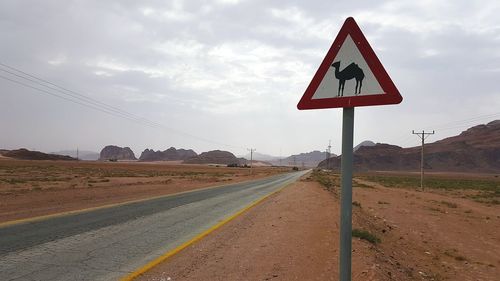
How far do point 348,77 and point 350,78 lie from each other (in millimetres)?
22

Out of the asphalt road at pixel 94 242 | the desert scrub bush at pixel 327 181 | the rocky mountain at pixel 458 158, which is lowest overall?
the asphalt road at pixel 94 242

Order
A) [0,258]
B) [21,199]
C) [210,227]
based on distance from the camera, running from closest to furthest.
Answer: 1. [0,258]
2. [210,227]
3. [21,199]

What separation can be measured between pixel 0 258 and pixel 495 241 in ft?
49.3

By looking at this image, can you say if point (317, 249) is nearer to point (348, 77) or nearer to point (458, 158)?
point (348, 77)

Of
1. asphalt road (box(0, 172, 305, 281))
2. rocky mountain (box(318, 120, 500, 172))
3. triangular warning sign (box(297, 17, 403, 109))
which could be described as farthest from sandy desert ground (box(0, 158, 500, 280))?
rocky mountain (box(318, 120, 500, 172))

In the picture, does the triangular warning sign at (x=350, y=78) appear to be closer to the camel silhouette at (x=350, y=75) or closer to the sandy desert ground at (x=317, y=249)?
the camel silhouette at (x=350, y=75)

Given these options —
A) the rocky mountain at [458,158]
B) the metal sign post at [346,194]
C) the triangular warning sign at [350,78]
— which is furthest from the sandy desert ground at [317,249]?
the rocky mountain at [458,158]

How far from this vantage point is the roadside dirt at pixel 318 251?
6684 mm

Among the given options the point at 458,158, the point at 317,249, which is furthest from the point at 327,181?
the point at 458,158

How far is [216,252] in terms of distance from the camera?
8.11m

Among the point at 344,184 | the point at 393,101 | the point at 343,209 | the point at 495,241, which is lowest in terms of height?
the point at 495,241

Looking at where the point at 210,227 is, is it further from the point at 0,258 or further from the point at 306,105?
the point at 306,105

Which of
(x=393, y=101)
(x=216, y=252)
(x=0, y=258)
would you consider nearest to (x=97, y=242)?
(x=0, y=258)

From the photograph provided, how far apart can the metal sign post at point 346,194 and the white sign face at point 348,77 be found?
19cm
